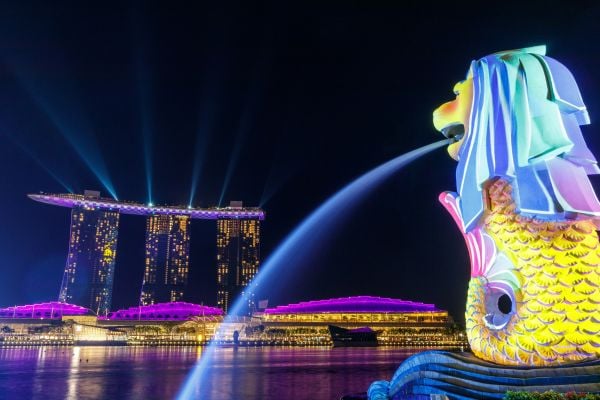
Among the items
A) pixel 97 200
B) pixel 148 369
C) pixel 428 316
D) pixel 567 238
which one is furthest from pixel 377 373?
pixel 97 200

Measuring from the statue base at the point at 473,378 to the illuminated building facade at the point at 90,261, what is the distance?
126 metres

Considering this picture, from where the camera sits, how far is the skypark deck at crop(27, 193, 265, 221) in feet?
401

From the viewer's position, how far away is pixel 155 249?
14538 centimetres

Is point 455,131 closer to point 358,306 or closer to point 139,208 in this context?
point 358,306

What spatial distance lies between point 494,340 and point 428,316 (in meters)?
106

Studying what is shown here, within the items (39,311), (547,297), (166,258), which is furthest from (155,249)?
(547,297)

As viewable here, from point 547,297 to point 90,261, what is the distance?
132472 mm

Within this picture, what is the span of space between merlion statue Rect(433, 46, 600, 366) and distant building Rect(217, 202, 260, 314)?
135 metres

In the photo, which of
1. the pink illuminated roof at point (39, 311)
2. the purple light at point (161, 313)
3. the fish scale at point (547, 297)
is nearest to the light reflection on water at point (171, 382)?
the fish scale at point (547, 297)

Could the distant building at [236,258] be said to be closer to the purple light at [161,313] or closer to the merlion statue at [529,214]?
the purple light at [161,313]

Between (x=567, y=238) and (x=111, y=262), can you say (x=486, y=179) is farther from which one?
(x=111, y=262)

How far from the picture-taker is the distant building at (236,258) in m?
146

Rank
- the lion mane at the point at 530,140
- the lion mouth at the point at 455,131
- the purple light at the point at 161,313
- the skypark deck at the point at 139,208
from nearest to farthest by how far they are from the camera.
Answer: the lion mane at the point at 530,140, the lion mouth at the point at 455,131, the purple light at the point at 161,313, the skypark deck at the point at 139,208

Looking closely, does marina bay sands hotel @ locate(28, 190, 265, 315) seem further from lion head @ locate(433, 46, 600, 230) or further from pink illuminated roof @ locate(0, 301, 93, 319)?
lion head @ locate(433, 46, 600, 230)
